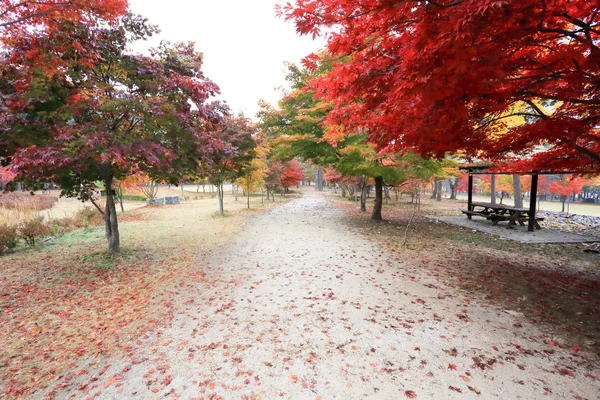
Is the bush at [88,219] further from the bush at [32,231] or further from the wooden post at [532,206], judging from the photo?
the wooden post at [532,206]

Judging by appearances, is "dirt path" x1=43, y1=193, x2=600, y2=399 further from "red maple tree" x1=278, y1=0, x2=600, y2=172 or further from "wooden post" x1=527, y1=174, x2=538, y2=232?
"wooden post" x1=527, y1=174, x2=538, y2=232

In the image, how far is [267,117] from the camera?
14.5 metres

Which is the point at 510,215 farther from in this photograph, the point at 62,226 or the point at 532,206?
the point at 62,226

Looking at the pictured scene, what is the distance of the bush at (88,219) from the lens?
11941 millimetres

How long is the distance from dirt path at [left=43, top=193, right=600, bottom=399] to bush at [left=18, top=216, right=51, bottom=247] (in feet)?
23.0

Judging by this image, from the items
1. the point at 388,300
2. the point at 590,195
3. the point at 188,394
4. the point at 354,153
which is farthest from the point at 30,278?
the point at 590,195

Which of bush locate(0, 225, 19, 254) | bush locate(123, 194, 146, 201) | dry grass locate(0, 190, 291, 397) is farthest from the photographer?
bush locate(123, 194, 146, 201)

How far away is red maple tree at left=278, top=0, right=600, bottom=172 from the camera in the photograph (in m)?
2.58

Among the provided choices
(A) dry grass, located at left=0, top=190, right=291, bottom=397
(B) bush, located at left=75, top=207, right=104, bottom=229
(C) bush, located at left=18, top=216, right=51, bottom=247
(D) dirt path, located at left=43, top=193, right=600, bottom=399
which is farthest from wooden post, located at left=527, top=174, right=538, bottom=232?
(B) bush, located at left=75, top=207, right=104, bottom=229

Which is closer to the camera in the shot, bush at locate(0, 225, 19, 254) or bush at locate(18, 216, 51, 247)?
bush at locate(0, 225, 19, 254)

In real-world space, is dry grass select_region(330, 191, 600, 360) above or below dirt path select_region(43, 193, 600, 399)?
below

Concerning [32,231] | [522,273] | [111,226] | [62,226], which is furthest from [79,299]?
[522,273]

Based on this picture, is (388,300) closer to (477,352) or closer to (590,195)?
(477,352)

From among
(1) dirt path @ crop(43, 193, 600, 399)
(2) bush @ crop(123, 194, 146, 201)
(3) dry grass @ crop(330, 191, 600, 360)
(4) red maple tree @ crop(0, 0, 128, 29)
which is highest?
(4) red maple tree @ crop(0, 0, 128, 29)
